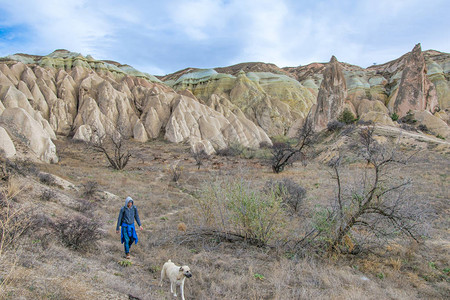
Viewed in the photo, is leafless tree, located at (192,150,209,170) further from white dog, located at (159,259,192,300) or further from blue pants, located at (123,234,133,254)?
white dog, located at (159,259,192,300)

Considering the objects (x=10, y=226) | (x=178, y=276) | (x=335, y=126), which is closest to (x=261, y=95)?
(x=335, y=126)

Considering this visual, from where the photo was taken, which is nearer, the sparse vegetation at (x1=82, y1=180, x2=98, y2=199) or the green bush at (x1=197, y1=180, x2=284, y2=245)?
the green bush at (x1=197, y1=180, x2=284, y2=245)

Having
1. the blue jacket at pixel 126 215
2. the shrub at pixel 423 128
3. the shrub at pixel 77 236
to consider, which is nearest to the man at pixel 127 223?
the blue jacket at pixel 126 215

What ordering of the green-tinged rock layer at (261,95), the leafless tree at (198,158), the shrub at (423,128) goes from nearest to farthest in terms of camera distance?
the leafless tree at (198,158) → the shrub at (423,128) → the green-tinged rock layer at (261,95)

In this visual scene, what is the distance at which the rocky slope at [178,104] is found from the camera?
33594mm

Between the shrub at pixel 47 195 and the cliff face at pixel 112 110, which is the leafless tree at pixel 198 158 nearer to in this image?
the cliff face at pixel 112 110

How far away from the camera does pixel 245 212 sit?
21.4 feet

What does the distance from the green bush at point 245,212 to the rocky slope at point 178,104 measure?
19651mm

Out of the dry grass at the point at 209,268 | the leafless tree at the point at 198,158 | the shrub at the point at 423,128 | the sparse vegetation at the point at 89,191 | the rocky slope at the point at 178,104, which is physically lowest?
the dry grass at the point at 209,268

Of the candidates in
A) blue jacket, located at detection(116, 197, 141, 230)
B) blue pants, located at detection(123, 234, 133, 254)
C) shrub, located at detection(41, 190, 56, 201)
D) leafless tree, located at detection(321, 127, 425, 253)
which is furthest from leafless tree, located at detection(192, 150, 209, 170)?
leafless tree, located at detection(321, 127, 425, 253)

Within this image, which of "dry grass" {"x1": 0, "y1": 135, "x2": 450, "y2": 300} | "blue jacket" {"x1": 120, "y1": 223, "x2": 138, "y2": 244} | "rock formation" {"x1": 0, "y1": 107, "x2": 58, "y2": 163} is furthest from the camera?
"rock formation" {"x1": 0, "y1": 107, "x2": 58, "y2": 163}

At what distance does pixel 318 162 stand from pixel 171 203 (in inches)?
674

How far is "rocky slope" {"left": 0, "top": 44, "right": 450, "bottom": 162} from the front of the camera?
33.6 metres

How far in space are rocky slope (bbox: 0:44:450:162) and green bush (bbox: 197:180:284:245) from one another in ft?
64.5
